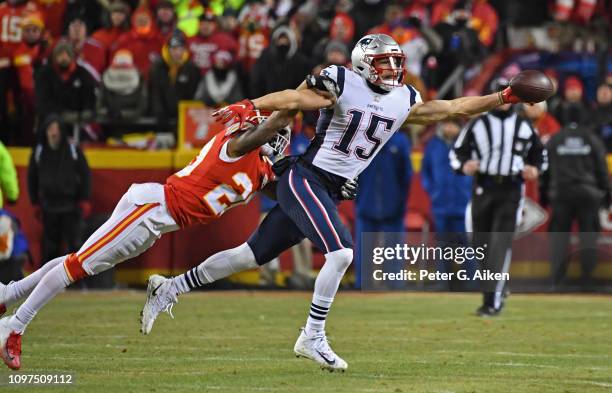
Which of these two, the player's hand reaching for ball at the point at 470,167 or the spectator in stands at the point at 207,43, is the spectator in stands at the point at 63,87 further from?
the player's hand reaching for ball at the point at 470,167

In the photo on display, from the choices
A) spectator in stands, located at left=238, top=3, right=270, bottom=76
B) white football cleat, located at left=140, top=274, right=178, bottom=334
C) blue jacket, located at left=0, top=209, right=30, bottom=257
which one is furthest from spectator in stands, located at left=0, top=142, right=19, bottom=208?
spectator in stands, located at left=238, top=3, right=270, bottom=76

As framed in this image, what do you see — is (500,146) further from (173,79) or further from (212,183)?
(173,79)

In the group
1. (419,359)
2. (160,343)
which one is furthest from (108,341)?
(419,359)

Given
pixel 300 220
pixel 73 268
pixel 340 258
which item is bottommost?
pixel 73 268

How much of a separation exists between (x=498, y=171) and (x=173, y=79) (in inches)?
186

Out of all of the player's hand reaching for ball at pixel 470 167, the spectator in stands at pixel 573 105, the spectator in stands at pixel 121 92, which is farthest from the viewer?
the spectator in stands at pixel 121 92

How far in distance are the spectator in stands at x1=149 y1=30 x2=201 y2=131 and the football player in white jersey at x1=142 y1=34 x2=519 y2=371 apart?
6399 mm

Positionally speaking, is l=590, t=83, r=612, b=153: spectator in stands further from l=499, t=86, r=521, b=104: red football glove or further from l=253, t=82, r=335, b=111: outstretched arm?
l=253, t=82, r=335, b=111: outstretched arm

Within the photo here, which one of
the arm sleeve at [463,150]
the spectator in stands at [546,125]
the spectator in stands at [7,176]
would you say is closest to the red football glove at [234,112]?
the spectator in stands at [7,176]

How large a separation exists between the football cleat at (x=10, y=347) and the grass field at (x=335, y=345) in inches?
6.4

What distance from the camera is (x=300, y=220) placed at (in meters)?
7.94

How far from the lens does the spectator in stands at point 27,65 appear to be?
1471 cm

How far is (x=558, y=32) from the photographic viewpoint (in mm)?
16469

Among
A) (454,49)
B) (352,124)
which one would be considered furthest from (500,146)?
(454,49)
